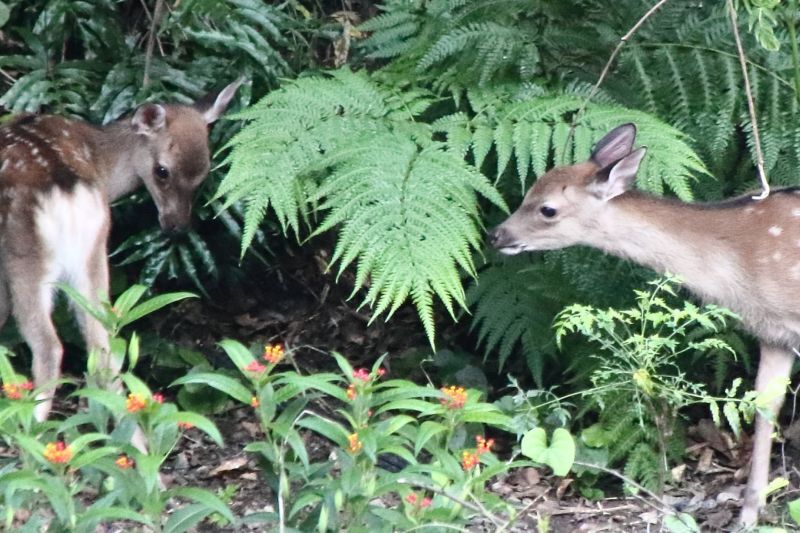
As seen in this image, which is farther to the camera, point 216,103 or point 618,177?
point 216,103

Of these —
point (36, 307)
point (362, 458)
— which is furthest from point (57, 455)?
point (36, 307)

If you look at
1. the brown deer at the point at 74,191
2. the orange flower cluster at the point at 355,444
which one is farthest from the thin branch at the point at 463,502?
the brown deer at the point at 74,191

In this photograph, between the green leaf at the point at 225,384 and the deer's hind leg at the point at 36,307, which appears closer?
the green leaf at the point at 225,384

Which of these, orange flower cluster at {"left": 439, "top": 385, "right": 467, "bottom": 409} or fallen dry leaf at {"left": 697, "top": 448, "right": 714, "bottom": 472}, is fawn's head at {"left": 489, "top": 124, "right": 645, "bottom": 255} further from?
orange flower cluster at {"left": 439, "top": 385, "right": 467, "bottom": 409}

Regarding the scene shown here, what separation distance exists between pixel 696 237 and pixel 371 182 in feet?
4.46

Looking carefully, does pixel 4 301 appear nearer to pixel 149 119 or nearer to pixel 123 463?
pixel 149 119

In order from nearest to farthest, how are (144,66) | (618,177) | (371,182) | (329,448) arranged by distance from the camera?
(371,182) → (618,177) → (329,448) → (144,66)

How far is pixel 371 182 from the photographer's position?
5047 millimetres

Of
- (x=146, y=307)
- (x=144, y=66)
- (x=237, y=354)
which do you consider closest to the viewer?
(x=237, y=354)

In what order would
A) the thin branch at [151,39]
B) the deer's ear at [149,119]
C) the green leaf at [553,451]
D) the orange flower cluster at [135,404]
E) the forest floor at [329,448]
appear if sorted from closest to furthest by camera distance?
the orange flower cluster at [135,404] < the green leaf at [553,451] < the forest floor at [329,448] < the deer's ear at [149,119] < the thin branch at [151,39]

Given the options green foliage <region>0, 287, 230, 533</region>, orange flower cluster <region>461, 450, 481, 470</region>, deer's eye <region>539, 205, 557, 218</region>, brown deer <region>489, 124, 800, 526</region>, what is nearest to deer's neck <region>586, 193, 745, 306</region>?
brown deer <region>489, 124, 800, 526</region>

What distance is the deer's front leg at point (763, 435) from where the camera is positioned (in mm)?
5184

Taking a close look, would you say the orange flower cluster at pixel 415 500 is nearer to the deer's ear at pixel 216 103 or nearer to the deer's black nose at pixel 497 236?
the deer's black nose at pixel 497 236

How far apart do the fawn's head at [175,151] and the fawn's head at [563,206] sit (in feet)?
4.76
